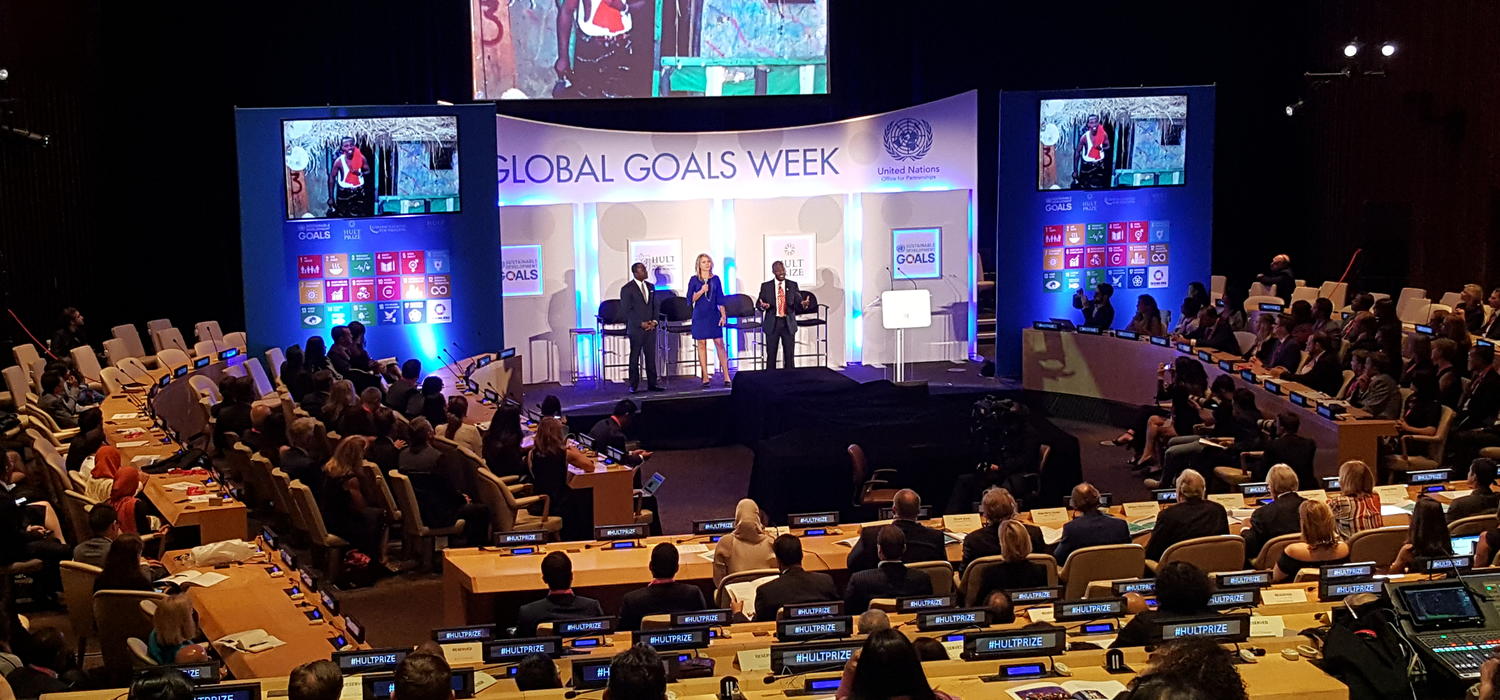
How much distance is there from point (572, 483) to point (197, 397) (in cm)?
471

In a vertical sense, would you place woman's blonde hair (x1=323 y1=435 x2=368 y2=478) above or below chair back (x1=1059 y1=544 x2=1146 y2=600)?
above

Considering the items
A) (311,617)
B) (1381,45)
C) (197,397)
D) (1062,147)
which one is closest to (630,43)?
(1062,147)

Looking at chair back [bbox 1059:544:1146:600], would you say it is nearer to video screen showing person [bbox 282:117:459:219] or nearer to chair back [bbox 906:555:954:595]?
chair back [bbox 906:555:954:595]

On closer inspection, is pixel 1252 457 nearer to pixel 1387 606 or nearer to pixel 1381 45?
pixel 1387 606

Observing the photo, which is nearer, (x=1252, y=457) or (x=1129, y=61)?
(x=1252, y=457)

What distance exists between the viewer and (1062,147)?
651 inches

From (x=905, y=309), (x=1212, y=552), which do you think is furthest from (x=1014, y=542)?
(x=905, y=309)

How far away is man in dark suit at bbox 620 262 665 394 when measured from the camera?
15.9m

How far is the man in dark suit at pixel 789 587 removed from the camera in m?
6.70

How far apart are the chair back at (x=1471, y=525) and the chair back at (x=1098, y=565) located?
1501 millimetres

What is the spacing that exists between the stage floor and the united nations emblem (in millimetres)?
2409

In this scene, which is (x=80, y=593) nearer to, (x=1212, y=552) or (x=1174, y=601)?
(x=1174, y=601)

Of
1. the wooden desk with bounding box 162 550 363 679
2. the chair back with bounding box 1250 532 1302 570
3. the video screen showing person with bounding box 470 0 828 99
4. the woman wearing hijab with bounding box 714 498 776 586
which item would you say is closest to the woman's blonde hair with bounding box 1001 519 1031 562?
the woman wearing hijab with bounding box 714 498 776 586

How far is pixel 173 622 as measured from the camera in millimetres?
6109
